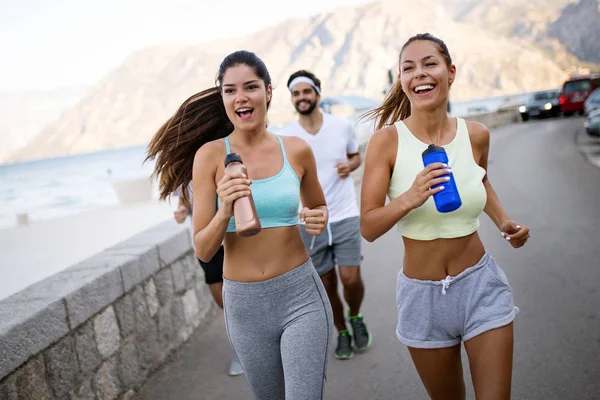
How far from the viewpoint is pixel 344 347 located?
465cm

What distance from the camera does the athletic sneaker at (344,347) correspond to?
15.1 feet

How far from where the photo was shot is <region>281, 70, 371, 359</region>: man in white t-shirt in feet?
15.5

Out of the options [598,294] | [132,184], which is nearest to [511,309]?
[598,294]

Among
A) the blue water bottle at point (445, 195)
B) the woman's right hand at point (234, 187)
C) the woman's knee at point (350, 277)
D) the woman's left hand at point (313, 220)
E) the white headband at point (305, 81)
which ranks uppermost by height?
the white headband at point (305, 81)

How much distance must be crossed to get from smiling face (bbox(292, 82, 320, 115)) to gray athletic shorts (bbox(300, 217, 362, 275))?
3.27 feet

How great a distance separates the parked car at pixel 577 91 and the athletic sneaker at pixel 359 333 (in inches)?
1226

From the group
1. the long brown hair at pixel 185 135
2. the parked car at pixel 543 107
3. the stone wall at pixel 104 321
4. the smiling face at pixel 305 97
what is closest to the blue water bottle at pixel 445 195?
the long brown hair at pixel 185 135

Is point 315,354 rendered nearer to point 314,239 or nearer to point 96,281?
point 96,281

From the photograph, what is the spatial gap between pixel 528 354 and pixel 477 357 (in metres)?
2.04

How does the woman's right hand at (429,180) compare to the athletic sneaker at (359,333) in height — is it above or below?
above

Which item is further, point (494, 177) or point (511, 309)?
point (494, 177)

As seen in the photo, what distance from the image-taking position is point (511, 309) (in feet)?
8.10

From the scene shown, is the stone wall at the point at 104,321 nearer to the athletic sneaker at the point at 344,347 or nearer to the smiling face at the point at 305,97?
the athletic sneaker at the point at 344,347

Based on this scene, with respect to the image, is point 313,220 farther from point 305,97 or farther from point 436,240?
point 305,97
